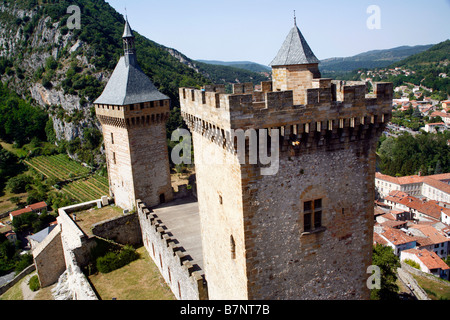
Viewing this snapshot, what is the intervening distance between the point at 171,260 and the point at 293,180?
986 cm

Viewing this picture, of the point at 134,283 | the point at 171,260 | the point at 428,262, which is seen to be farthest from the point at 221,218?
the point at 428,262

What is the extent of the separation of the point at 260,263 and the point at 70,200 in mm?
52051

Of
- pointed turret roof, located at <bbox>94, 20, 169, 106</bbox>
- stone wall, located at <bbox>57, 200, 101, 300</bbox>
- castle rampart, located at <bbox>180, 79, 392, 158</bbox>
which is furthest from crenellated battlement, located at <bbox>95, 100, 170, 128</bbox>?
castle rampart, located at <bbox>180, 79, 392, 158</bbox>

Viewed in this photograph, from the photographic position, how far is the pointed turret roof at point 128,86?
73.5ft

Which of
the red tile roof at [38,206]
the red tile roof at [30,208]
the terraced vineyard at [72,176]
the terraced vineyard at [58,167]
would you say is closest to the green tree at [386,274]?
the terraced vineyard at [72,176]

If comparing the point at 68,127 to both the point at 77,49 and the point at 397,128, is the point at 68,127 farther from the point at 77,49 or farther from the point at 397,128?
the point at 397,128

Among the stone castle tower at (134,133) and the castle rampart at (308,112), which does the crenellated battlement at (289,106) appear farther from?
the stone castle tower at (134,133)

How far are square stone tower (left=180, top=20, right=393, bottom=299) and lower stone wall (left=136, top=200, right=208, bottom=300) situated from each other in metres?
3.10

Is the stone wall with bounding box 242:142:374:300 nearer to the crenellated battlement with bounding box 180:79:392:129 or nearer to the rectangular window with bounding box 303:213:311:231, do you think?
the rectangular window with bounding box 303:213:311:231

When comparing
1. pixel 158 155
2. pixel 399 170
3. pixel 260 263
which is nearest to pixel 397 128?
pixel 399 170

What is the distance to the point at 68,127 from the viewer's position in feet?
229

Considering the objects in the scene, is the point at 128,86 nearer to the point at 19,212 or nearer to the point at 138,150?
the point at 138,150

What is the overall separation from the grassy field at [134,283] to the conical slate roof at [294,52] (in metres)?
13.0

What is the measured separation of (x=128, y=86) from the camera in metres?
22.8
